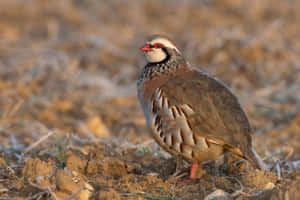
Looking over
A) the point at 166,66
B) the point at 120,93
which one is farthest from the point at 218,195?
the point at 120,93

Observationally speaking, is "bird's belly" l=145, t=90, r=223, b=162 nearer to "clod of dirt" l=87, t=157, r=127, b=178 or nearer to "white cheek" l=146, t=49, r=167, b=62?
"clod of dirt" l=87, t=157, r=127, b=178

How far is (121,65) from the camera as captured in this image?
7.86 metres

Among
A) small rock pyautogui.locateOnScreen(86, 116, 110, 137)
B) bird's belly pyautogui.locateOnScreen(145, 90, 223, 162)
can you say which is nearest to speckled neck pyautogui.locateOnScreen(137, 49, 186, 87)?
bird's belly pyautogui.locateOnScreen(145, 90, 223, 162)

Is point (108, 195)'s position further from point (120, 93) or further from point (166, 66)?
point (120, 93)

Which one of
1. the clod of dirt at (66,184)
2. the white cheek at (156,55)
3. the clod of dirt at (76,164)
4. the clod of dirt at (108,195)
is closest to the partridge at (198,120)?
the white cheek at (156,55)

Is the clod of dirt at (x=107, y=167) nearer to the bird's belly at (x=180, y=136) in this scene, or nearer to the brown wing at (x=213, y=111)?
the bird's belly at (x=180, y=136)

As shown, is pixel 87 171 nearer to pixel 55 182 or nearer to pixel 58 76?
pixel 55 182

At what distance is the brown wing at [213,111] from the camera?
3.27 metres

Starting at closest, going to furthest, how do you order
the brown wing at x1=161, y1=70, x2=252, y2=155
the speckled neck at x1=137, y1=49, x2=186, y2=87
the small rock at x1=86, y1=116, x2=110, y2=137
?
the brown wing at x1=161, y1=70, x2=252, y2=155 → the speckled neck at x1=137, y1=49, x2=186, y2=87 → the small rock at x1=86, y1=116, x2=110, y2=137

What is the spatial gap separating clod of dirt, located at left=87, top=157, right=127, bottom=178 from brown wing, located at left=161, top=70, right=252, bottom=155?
2.08 ft

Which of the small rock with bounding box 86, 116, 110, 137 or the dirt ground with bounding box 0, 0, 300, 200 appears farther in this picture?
the small rock with bounding box 86, 116, 110, 137

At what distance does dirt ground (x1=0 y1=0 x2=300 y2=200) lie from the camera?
3.13m

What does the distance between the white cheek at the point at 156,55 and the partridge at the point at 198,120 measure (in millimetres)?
328

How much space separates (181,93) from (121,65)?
15.0 ft
